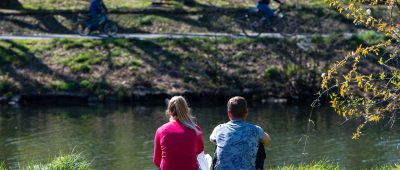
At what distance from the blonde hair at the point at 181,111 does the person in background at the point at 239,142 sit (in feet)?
1.26

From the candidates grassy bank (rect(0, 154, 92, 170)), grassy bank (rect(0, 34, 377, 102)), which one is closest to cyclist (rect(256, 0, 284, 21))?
grassy bank (rect(0, 34, 377, 102))

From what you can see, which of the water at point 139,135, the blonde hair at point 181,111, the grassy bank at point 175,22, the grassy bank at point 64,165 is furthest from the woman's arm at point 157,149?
the grassy bank at point 175,22

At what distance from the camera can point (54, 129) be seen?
20047mm

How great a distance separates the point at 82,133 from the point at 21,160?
3606 mm

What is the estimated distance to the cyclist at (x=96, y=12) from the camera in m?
28.2

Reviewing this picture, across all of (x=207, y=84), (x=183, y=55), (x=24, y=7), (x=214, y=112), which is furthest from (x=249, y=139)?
(x=24, y=7)

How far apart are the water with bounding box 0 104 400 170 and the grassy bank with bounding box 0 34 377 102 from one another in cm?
131

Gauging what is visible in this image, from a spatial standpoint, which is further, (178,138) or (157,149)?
(157,149)

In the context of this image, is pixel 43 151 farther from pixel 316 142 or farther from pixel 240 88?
pixel 240 88

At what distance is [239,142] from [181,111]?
660mm

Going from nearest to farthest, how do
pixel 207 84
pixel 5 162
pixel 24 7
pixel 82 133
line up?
pixel 5 162, pixel 82 133, pixel 207 84, pixel 24 7

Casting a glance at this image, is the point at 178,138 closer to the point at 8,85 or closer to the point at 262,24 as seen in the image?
the point at 8,85

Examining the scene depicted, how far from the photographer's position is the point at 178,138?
27.2 ft

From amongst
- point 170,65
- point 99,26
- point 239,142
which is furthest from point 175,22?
point 239,142
